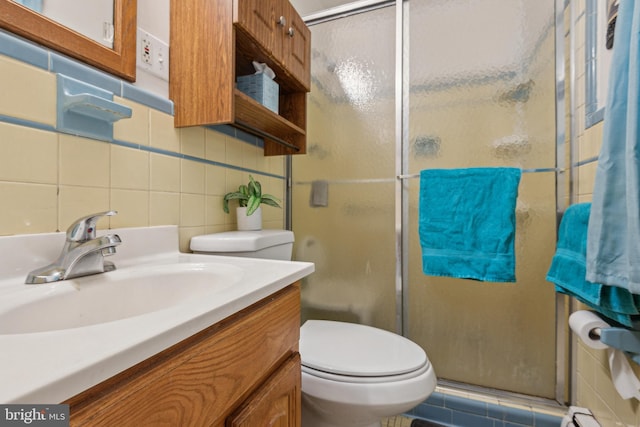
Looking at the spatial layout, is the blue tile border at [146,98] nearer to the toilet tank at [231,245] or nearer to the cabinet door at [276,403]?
the toilet tank at [231,245]

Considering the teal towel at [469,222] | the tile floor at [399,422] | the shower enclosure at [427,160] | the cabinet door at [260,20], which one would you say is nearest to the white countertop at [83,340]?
the cabinet door at [260,20]

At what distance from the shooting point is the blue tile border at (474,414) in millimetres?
1188

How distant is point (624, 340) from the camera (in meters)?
0.73

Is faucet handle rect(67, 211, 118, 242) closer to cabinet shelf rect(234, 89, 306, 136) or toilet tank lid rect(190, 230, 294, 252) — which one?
toilet tank lid rect(190, 230, 294, 252)

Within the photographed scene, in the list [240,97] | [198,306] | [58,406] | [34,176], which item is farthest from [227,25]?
[58,406]

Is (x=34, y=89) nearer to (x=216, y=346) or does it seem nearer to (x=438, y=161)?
(x=216, y=346)

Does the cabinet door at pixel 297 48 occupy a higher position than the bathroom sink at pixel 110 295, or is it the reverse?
the cabinet door at pixel 297 48

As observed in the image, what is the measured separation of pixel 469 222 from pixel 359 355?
70 centimetres

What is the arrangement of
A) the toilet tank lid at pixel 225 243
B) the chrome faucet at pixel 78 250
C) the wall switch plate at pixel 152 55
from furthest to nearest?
1. the toilet tank lid at pixel 225 243
2. the wall switch plate at pixel 152 55
3. the chrome faucet at pixel 78 250

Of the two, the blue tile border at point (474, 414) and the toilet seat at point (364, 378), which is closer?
the toilet seat at point (364, 378)

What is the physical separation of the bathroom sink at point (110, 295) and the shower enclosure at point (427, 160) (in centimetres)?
98

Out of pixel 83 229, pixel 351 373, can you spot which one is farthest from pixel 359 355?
pixel 83 229

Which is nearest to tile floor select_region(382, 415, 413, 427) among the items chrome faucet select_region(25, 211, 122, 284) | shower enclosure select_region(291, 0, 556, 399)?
shower enclosure select_region(291, 0, 556, 399)

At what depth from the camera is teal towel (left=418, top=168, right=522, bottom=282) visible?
3.80 ft
